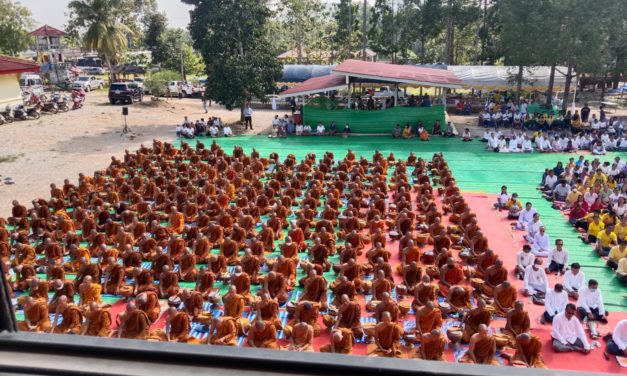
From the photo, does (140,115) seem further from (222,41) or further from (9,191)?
(9,191)

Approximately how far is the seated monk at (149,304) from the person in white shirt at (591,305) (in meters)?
6.76

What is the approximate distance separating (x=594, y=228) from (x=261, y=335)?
8.15 m

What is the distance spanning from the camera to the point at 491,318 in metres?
8.55

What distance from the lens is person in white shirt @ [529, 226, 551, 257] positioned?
11445 millimetres

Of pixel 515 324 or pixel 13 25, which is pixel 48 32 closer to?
pixel 13 25

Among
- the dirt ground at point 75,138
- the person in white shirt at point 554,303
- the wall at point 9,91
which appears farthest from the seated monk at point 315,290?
the wall at point 9,91

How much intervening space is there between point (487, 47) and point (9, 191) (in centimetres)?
3403

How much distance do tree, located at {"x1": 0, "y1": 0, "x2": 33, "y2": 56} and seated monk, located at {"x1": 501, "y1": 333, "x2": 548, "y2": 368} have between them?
3835cm

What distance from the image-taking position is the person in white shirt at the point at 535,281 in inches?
372

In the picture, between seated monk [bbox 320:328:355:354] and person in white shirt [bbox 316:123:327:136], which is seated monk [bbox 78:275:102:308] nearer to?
seated monk [bbox 320:328:355:354]

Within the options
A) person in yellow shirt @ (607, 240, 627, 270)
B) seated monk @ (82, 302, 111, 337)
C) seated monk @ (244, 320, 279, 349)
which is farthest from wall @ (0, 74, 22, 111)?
person in yellow shirt @ (607, 240, 627, 270)

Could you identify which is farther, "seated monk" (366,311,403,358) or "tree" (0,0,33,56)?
"tree" (0,0,33,56)

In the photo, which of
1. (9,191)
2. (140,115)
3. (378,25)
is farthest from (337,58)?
(9,191)

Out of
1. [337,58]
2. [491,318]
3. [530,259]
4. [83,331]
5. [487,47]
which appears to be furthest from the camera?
[337,58]
